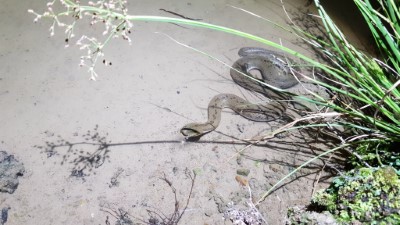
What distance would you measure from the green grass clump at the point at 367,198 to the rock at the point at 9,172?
283 cm

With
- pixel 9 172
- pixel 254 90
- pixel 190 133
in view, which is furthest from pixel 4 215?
pixel 254 90

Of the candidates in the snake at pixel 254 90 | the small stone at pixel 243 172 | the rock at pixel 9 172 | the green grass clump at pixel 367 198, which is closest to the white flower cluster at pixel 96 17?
the green grass clump at pixel 367 198

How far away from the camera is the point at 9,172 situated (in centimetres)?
330

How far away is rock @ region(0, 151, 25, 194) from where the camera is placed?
10.6 feet

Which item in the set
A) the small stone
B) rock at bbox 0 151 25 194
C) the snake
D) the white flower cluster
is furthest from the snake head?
the white flower cluster

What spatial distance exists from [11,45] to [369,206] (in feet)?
14.5

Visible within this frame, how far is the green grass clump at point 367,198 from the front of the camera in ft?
6.75

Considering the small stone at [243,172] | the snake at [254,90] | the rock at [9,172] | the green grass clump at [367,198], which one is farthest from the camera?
the snake at [254,90]

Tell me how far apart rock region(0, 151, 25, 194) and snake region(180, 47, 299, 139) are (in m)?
1.76

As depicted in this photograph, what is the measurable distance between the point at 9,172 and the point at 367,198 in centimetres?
320

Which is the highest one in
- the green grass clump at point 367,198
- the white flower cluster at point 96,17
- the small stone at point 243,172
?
the white flower cluster at point 96,17

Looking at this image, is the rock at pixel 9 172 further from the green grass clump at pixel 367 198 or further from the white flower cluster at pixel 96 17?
the green grass clump at pixel 367 198

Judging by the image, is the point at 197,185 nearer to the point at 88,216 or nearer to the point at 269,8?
the point at 88,216

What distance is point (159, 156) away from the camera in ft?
12.1
